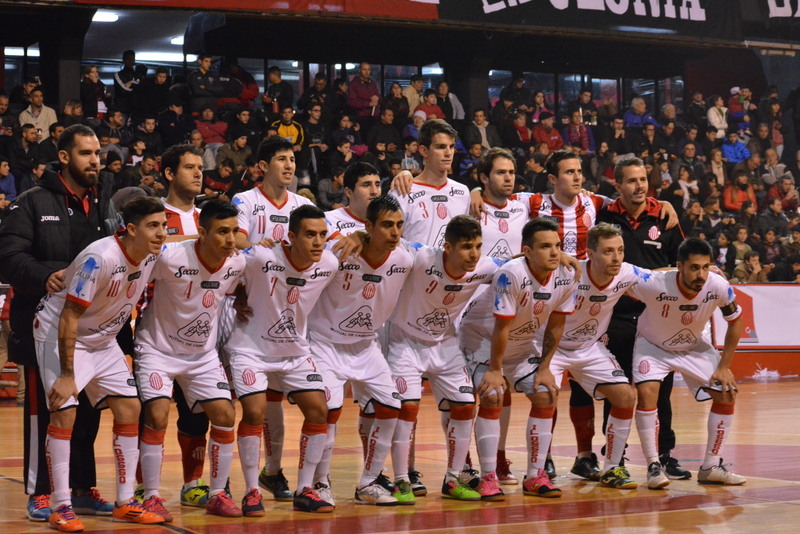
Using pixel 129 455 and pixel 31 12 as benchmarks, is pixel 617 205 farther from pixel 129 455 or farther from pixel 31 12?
pixel 31 12

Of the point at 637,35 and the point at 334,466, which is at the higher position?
the point at 637,35

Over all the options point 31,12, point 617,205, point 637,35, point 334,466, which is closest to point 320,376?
point 334,466

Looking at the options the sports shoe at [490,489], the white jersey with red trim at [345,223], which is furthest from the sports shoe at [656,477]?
the white jersey with red trim at [345,223]

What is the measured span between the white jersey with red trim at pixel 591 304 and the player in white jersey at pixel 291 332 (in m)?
2.11

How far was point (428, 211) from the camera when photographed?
8859mm

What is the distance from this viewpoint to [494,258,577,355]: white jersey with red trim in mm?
7938

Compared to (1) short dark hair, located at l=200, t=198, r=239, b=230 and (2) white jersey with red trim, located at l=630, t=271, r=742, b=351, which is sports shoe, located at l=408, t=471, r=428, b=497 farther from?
(1) short dark hair, located at l=200, t=198, r=239, b=230

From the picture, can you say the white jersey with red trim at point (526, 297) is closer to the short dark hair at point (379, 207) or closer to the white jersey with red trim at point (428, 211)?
the white jersey with red trim at point (428, 211)

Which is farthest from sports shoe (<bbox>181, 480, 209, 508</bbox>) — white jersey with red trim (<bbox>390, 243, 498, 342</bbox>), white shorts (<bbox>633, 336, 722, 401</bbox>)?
white shorts (<bbox>633, 336, 722, 401</bbox>)

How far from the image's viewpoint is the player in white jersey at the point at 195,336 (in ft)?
23.5

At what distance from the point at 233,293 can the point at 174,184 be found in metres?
0.97

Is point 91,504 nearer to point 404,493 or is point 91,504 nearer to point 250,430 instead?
point 250,430

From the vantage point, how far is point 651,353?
8.74 meters

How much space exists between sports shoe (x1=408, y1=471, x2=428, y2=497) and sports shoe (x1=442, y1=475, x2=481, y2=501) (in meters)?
0.16
